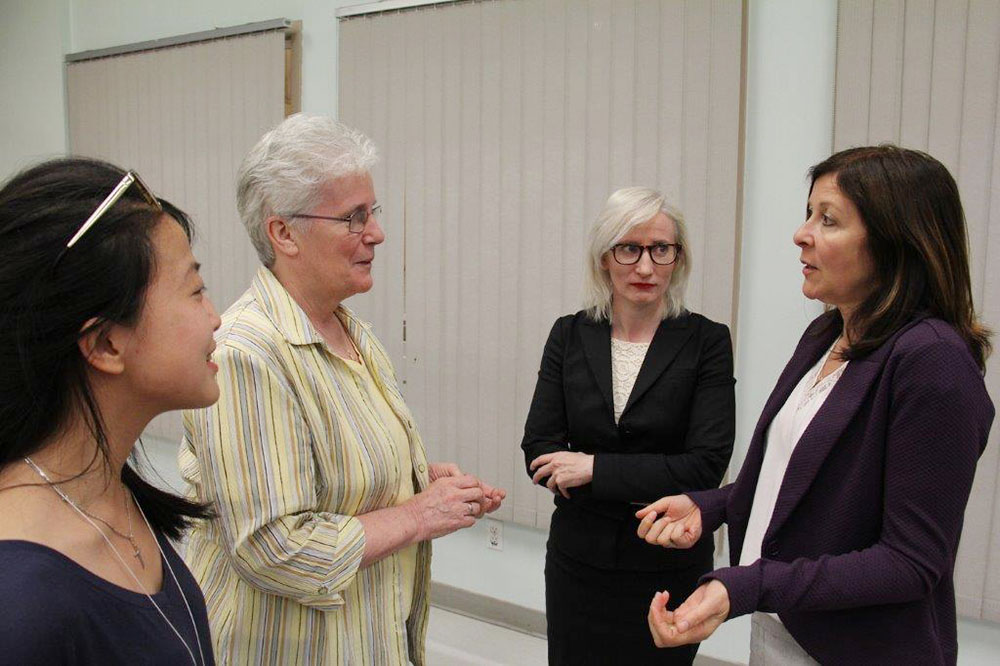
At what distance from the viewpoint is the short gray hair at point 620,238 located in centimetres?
211

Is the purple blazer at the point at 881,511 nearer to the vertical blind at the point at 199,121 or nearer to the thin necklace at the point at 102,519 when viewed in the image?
the thin necklace at the point at 102,519

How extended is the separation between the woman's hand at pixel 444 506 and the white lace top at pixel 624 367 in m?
0.55

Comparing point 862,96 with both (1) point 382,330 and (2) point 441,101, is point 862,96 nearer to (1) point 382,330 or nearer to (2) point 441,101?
(2) point 441,101

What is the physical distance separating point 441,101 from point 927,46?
1.89m

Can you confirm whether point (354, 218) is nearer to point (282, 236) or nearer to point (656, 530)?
point (282, 236)

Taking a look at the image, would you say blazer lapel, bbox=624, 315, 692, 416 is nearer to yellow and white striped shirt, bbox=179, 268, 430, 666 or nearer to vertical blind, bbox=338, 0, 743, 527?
yellow and white striped shirt, bbox=179, 268, 430, 666

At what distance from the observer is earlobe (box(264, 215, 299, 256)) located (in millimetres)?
1542

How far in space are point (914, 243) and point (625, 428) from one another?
902mm

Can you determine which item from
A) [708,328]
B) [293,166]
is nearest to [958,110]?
[708,328]

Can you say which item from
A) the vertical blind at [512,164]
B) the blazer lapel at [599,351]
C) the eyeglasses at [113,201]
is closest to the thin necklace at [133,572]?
the eyeglasses at [113,201]

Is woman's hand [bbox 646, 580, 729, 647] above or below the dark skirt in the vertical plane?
above

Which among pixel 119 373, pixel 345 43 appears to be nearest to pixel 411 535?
pixel 119 373

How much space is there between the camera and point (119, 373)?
939 millimetres

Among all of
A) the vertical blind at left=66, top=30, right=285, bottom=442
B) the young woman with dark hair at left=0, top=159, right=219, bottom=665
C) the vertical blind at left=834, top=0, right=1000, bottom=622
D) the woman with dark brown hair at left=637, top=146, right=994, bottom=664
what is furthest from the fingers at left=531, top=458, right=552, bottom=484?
the vertical blind at left=66, top=30, right=285, bottom=442
